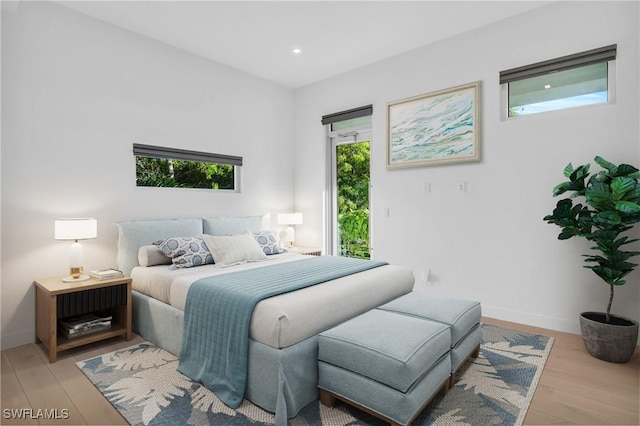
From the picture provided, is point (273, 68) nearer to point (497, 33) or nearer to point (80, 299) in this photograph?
point (497, 33)

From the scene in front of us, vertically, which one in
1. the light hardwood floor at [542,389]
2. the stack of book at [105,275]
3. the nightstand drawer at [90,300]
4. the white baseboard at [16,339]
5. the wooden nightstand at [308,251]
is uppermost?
the stack of book at [105,275]

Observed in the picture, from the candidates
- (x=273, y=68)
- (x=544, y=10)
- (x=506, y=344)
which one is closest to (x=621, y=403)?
(x=506, y=344)

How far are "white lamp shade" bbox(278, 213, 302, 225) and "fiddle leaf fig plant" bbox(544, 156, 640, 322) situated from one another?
3071 mm

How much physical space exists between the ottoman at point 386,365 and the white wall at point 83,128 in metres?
2.58

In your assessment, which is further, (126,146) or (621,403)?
(126,146)

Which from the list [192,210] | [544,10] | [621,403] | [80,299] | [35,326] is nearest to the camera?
[621,403]

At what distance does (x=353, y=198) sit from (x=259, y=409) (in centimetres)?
327

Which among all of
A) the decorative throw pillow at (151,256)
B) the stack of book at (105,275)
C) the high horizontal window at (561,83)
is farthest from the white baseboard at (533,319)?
the stack of book at (105,275)

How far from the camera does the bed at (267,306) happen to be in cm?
187

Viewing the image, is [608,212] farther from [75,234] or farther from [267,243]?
[75,234]

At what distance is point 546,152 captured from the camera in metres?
3.16

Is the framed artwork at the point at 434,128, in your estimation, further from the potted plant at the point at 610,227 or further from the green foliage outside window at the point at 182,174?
the green foliage outside window at the point at 182,174

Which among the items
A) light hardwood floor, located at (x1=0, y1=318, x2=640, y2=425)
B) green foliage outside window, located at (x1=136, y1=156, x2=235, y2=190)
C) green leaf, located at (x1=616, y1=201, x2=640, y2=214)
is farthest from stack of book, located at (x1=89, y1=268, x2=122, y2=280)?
green leaf, located at (x1=616, y1=201, x2=640, y2=214)

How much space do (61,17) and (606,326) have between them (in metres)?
5.08
